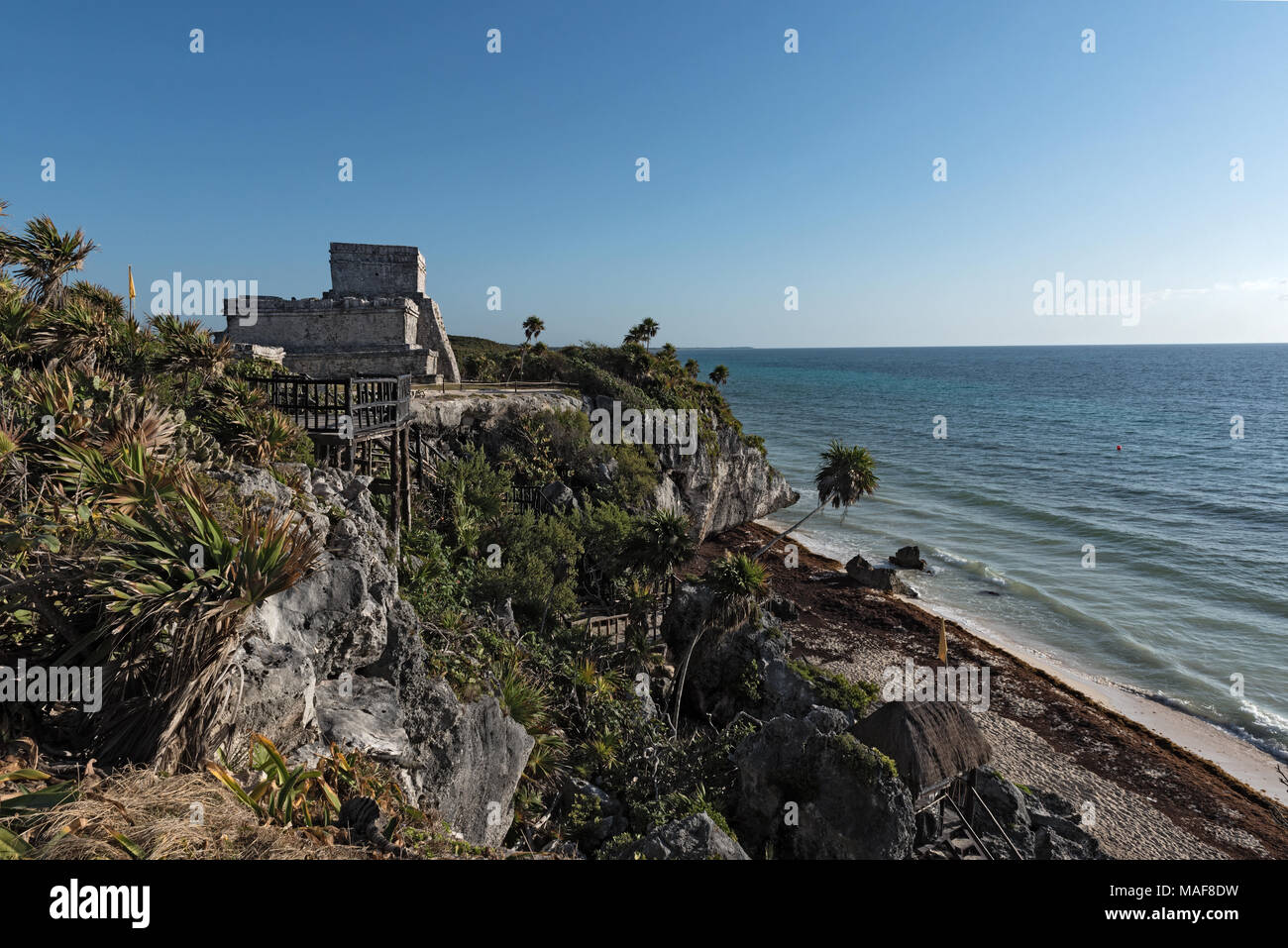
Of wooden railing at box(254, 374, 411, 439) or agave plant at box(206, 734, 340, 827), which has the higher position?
wooden railing at box(254, 374, 411, 439)

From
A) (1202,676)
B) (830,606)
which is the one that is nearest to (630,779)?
(830,606)

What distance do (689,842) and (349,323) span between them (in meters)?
26.5

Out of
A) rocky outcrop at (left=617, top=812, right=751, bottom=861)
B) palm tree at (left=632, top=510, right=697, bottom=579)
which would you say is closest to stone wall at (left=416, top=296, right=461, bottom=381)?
palm tree at (left=632, top=510, right=697, bottom=579)

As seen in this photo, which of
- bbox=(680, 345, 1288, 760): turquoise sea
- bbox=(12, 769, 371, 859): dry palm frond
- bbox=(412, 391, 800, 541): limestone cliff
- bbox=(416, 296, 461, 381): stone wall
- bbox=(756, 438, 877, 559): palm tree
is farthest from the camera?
bbox=(416, 296, 461, 381): stone wall

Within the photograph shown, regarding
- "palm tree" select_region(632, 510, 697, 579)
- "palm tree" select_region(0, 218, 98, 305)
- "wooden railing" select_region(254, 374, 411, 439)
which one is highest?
"palm tree" select_region(0, 218, 98, 305)

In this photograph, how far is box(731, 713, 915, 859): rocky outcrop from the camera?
10.4 metres

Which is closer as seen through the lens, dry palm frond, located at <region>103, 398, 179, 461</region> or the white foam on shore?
dry palm frond, located at <region>103, 398, 179, 461</region>

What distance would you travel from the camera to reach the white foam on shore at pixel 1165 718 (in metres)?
17.8

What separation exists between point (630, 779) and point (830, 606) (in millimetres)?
18825

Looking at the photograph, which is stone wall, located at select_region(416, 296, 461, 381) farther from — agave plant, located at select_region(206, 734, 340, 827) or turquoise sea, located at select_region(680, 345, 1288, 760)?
agave plant, located at select_region(206, 734, 340, 827)

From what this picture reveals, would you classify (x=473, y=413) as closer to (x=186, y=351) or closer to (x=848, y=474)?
(x=186, y=351)

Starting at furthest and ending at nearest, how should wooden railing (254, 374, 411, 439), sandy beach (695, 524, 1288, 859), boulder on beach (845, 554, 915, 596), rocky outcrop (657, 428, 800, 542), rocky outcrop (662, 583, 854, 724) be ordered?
rocky outcrop (657, 428, 800, 542) → boulder on beach (845, 554, 915, 596) → rocky outcrop (662, 583, 854, 724) → sandy beach (695, 524, 1288, 859) → wooden railing (254, 374, 411, 439)

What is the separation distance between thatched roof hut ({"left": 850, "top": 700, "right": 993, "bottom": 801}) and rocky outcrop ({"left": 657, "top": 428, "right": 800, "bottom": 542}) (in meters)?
17.5
